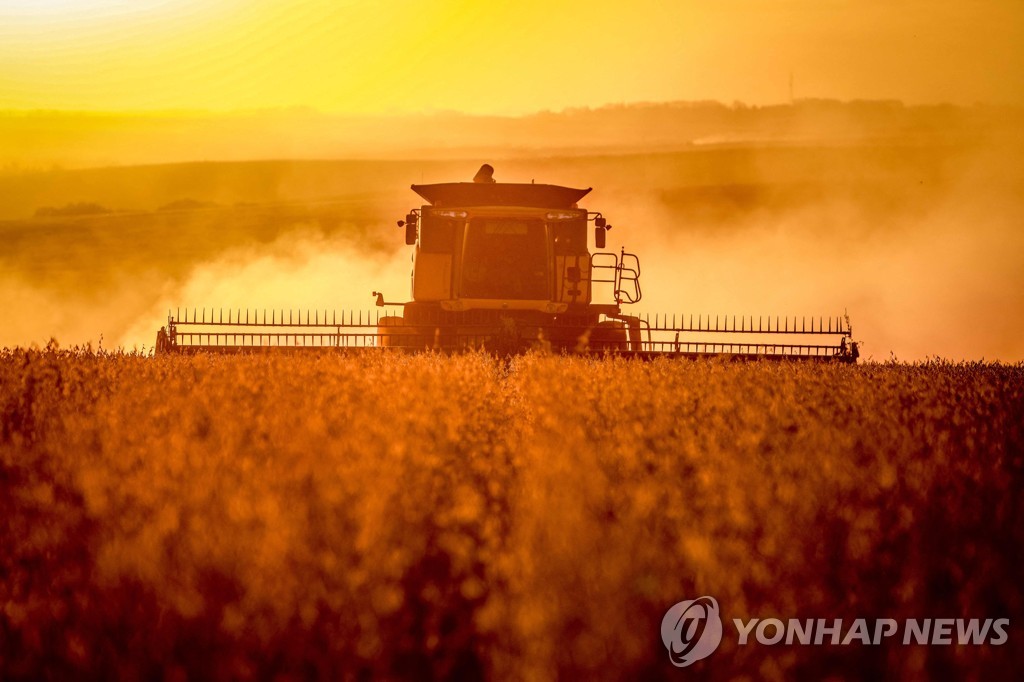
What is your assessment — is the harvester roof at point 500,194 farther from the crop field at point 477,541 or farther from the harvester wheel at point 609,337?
the crop field at point 477,541

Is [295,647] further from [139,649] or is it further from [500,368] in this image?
[500,368]

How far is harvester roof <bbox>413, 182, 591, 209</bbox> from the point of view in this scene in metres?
17.8

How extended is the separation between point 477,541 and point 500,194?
1402 cm

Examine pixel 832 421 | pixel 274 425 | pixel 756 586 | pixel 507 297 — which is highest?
pixel 507 297

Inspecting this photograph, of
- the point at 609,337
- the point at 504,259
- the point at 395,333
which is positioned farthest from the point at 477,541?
the point at 504,259

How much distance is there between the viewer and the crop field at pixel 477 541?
9.37 feet

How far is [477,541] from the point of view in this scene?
13.5 feet

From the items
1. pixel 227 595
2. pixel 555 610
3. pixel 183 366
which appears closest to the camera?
pixel 555 610

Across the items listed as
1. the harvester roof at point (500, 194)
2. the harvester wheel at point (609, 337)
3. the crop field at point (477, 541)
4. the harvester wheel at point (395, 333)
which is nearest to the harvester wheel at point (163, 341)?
the harvester wheel at point (395, 333)

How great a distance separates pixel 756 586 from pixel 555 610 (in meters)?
0.75

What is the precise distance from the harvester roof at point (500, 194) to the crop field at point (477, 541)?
10.8 meters

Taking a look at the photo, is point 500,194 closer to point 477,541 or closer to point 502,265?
point 502,265

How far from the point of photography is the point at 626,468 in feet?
17.1

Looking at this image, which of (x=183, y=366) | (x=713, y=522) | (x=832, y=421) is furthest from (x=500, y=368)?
(x=713, y=522)
